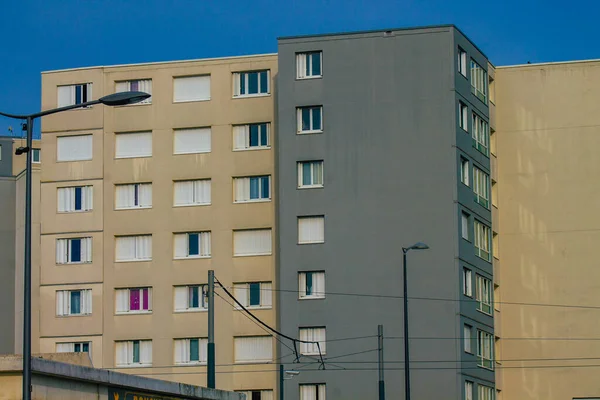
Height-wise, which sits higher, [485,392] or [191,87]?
[191,87]

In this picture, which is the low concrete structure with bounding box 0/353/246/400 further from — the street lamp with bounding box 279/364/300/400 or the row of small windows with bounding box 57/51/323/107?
the row of small windows with bounding box 57/51/323/107

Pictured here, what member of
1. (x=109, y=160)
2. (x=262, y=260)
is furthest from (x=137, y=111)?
(x=262, y=260)

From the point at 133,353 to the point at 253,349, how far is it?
6.73m

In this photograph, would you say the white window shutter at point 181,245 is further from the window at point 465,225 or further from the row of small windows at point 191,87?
the window at point 465,225

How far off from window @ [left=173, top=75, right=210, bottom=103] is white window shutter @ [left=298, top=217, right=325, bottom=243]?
32.7 feet

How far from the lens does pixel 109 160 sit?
74125mm

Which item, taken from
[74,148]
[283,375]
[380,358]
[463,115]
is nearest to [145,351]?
[283,375]

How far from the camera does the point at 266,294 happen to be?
71.1 meters

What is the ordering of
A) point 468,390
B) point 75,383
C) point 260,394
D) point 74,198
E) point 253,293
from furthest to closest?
point 74,198
point 253,293
point 260,394
point 468,390
point 75,383

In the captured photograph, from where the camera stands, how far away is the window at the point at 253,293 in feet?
234

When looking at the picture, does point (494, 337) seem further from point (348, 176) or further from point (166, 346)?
point (166, 346)

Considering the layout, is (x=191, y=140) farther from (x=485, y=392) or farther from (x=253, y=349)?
(x=485, y=392)

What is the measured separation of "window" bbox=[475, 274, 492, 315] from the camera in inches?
2763

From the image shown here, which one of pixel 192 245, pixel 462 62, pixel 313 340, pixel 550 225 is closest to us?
pixel 313 340
